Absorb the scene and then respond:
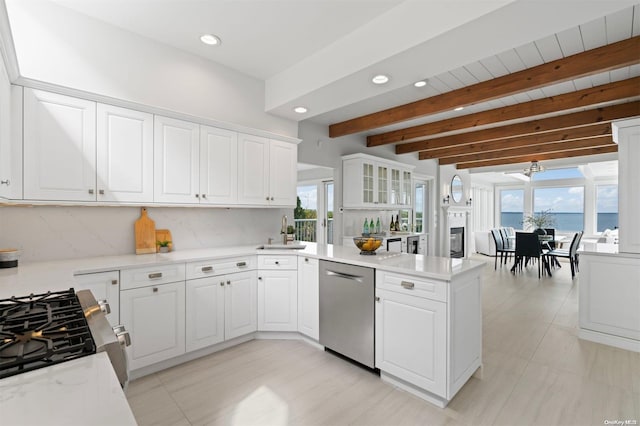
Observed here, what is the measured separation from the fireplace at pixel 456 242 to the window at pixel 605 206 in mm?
3993

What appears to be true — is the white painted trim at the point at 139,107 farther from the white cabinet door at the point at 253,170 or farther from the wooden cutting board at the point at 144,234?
the wooden cutting board at the point at 144,234

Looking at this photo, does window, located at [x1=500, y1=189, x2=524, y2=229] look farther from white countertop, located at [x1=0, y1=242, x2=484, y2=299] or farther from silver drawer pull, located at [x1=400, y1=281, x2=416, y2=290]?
silver drawer pull, located at [x1=400, y1=281, x2=416, y2=290]

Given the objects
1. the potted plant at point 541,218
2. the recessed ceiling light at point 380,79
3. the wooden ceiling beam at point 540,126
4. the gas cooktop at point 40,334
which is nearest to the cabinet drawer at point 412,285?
the recessed ceiling light at point 380,79

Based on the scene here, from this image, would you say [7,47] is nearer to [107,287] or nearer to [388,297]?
[107,287]

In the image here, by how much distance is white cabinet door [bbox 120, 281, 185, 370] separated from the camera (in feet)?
7.49

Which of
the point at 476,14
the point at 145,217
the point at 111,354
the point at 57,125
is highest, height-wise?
the point at 476,14

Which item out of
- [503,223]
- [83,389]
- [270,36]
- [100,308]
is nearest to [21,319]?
[100,308]

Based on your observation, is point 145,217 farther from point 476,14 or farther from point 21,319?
point 476,14

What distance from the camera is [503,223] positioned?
421 inches

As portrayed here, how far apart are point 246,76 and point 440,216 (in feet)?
18.6

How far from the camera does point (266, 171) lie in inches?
135

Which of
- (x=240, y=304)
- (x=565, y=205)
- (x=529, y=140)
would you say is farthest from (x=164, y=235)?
(x=565, y=205)

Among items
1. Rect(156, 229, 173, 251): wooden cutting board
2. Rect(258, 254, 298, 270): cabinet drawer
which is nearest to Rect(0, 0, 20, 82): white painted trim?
Rect(156, 229, 173, 251): wooden cutting board

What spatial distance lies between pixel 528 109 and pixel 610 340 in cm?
271
